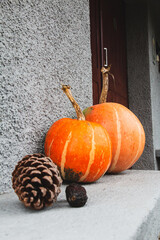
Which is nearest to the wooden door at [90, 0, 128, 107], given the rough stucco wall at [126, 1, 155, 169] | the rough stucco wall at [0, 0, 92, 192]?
the rough stucco wall at [126, 1, 155, 169]

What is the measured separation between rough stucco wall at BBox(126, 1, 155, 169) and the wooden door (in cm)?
10

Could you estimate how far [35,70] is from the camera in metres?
1.03

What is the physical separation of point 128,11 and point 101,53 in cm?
130

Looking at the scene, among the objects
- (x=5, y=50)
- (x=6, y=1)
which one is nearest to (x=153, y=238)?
(x=5, y=50)

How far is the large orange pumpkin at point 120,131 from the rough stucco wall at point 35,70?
18 centimetres

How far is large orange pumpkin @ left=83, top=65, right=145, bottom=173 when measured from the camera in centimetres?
115

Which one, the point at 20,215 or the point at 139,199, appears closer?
the point at 20,215

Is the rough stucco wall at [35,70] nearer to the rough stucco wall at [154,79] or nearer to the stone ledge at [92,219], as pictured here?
the stone ledge at [92,219]

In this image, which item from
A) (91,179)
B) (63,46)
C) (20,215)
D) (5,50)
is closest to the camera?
(20,215)

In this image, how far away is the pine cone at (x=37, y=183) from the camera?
0.60 metres

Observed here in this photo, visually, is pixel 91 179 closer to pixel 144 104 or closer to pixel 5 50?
pixel 5 50

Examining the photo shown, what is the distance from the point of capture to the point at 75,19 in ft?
4.51

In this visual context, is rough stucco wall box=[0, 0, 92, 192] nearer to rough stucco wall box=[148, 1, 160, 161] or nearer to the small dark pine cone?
the small dark pine cone

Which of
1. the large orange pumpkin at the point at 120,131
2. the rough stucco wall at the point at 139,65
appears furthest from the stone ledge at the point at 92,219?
the rough stucco wall at the point at 139,65
